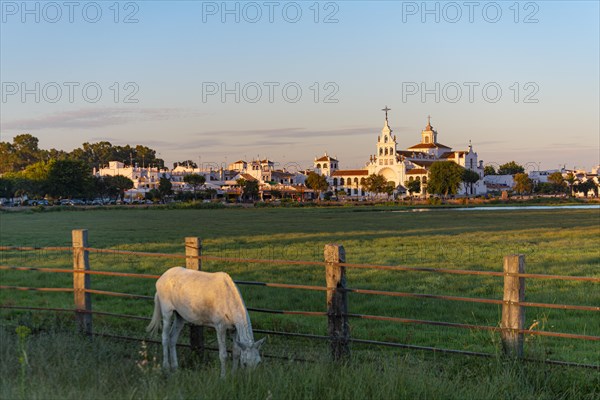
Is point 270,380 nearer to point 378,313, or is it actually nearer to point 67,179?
point 378,313

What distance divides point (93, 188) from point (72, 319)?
137631mm

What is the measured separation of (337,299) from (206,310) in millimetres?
1732

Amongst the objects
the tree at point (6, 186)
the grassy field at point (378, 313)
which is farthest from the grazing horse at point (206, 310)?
the tree at point (6, 186)

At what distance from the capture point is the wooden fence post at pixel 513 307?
8367 millimetres

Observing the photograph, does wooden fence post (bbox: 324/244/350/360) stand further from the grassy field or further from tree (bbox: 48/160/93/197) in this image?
tree (bbox: 48/160/93/197)

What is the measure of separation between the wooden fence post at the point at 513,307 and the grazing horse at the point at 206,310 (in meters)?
3.10

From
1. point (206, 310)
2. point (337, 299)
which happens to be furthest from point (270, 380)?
point (337, 299)

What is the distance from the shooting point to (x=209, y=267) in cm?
2227

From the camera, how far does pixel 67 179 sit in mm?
129875

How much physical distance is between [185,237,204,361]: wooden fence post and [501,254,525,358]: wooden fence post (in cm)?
420

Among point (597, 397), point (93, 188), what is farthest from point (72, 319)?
point (93, 188)

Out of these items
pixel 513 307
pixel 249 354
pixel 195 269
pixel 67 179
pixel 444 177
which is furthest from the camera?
pixel 444 177

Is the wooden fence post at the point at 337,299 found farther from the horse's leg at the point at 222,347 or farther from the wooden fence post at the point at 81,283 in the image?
the wooden fence post at the point at 81,283

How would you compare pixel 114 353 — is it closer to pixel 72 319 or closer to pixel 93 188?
pixel 72 319
